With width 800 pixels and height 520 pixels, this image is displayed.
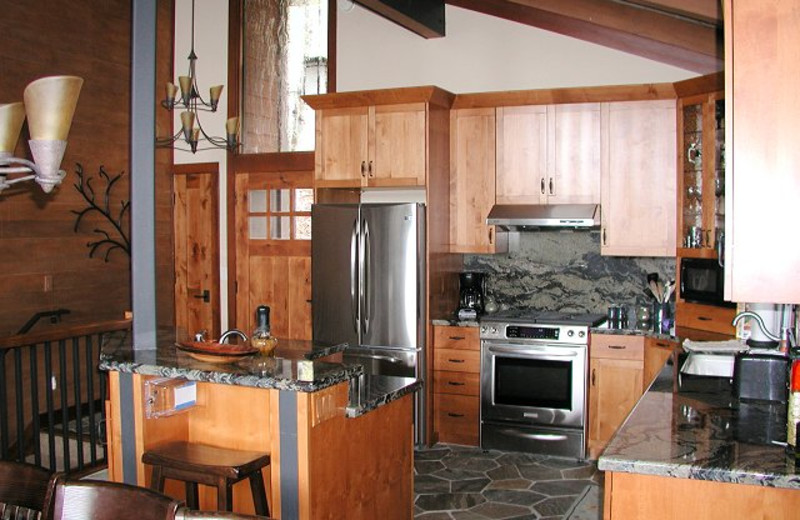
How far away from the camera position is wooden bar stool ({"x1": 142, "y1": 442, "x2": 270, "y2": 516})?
298 centimetres

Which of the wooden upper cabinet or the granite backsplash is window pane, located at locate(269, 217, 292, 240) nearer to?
the granite backsplash

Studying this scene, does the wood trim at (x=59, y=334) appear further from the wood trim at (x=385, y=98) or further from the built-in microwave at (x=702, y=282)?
the built-in microwave at (x=702, y=282)

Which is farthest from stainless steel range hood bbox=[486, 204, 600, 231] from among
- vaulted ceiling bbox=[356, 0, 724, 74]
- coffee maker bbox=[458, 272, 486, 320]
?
vaulted ceiling bbox=[356, 0, 724, 74]

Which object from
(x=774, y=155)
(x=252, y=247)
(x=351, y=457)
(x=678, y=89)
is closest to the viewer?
(x=774, y=155)

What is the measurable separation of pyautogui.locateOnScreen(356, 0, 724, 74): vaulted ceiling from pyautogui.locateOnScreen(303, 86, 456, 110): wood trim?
50 centimetres

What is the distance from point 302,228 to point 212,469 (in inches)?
147

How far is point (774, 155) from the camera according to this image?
2000 mm

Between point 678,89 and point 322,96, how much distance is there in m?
2.43

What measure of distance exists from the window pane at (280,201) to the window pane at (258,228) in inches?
5.2

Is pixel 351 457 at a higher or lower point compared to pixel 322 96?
lower

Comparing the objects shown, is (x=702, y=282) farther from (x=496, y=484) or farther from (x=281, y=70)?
(x=281, y=70)

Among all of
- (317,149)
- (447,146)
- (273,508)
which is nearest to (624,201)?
(447,146)

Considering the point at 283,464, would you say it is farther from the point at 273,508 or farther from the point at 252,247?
the point at 252,247

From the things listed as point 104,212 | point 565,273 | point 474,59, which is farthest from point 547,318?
point 104,212
